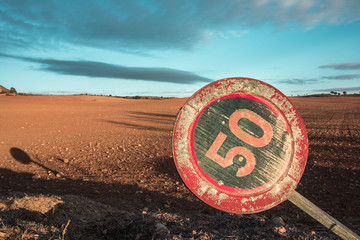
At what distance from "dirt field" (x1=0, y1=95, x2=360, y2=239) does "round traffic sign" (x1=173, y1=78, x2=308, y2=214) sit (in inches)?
36.3

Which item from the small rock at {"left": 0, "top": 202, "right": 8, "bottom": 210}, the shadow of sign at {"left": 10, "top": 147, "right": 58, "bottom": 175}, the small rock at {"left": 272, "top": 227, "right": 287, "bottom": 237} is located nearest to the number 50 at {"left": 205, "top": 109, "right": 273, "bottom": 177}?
the small rock at {"left": 272, "top": 227, "right": 287, "bottom": 237}

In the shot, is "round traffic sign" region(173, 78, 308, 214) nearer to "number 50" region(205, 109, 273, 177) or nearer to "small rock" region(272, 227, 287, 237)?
"number 50" region(205, 109, 273, 177)

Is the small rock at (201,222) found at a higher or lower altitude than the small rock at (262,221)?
lower

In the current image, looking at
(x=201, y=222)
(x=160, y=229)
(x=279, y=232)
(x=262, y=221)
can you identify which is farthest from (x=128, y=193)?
(x=279, y=232)

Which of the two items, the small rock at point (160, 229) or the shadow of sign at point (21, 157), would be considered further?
the shadow of sign at point (21, 157)

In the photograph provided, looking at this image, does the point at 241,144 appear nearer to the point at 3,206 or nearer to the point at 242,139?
the point at 242,139

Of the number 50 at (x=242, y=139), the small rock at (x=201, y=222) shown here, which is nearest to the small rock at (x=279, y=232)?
the small rock at (x=201, y=222)

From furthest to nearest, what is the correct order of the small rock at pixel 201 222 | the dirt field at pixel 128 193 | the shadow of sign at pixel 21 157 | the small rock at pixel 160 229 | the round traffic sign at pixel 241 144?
1. the shadow of sign at pixel 21 157
2. the small rock at pixel 201 222
3. the dirt field at pixel 128 193
4. the small rock at pixel 160 229
5. the round traffic sign at pixel 241 144

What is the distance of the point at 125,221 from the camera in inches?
104

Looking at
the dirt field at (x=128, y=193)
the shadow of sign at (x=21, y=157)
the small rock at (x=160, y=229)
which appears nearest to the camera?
the small rock at (x=160, y=229)

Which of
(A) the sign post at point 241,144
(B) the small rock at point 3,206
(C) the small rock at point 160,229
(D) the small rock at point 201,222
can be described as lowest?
(D) the small rock at point 201,222

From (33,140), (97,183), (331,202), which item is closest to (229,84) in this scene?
(331,202)

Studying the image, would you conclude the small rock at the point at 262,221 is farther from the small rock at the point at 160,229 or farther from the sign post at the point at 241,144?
the sign post at the point at 241,144

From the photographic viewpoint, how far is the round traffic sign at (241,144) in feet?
4.84
